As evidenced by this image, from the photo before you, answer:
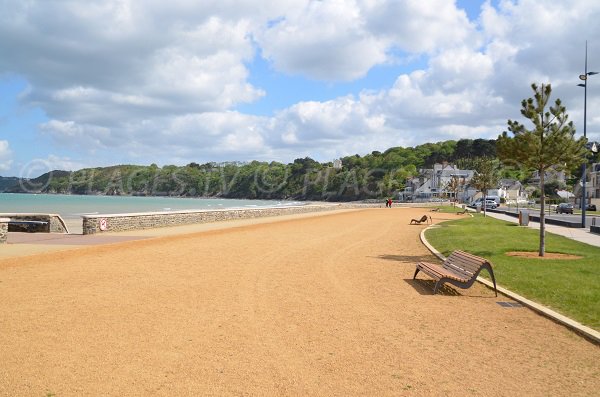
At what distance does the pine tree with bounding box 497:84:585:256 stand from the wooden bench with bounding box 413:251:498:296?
5.12 m

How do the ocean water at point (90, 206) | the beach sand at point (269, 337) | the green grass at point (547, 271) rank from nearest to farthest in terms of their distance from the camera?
the beach sand at point (269, 337) → the green grass at point (547, 271) → the ocean water at point (90, 206)

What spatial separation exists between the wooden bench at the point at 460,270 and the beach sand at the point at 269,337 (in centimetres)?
A: 32

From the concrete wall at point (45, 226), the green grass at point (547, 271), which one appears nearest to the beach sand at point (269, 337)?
the green grass at point (547, 271)

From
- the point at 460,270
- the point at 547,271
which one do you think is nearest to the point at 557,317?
the point at 460,270

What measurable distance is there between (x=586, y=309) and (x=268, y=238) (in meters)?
14.0

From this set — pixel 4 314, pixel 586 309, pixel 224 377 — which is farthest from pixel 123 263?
pixel 586 309

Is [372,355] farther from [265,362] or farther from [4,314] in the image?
[4,314]

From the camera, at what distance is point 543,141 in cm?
1483

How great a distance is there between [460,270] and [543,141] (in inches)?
268

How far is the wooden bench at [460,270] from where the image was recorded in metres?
9.31

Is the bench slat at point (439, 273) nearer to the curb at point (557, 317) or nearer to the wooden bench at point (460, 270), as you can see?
the wooden bench at point (460, 270)

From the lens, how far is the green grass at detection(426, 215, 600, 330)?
8295 mm

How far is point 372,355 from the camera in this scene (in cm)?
576

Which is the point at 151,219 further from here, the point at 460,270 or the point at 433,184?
the point at 433,184
